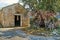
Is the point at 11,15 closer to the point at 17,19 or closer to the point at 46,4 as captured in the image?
the point at 17,19

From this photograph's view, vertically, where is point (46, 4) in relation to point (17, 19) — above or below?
above

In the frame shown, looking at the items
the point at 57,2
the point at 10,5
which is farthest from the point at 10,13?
the point at 57,2

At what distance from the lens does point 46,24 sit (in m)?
19.2

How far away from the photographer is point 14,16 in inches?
856

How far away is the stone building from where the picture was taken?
21.0 m

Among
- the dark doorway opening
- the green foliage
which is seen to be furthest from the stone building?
the green foliage

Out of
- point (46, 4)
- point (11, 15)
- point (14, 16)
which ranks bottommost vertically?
point (14, 16)

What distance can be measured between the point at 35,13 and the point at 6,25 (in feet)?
14.6

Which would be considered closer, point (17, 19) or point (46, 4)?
point (46, 4)

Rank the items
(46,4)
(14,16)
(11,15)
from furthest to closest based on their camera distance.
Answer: (14,16)
(11,15)
(46,4)

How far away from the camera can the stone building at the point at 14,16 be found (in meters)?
21.0

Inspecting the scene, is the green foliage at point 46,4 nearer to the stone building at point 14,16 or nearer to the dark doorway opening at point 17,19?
the stone building at point 14,16

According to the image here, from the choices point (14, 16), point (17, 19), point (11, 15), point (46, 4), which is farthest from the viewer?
point (17, 19)

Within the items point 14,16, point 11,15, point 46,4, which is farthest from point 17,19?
point 46,4
